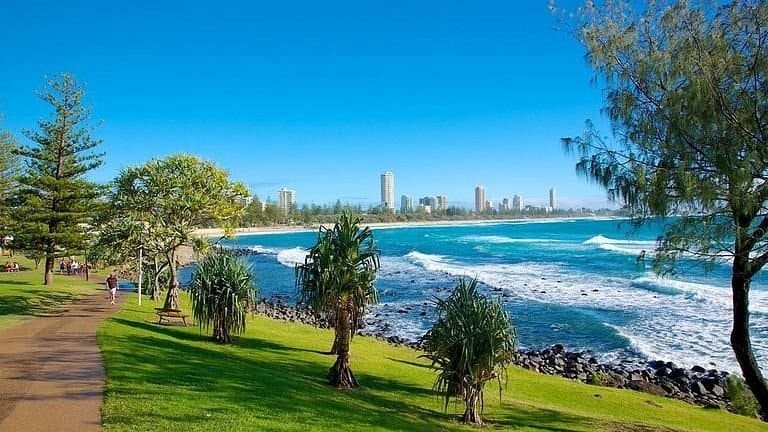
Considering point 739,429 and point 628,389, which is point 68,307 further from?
point 739,429

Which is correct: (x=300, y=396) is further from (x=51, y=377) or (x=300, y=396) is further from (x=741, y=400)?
(x=741, y=400)

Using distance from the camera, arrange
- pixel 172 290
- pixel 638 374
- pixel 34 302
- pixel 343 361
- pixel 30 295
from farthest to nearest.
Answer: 1. pixel 30 295
2. pixel 172 290
3. pixel 34 302
4. pixel 638 374
5. pixel 343 361

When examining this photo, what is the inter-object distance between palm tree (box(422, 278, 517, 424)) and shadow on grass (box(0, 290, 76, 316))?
14938 mm

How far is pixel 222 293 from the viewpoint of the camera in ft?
52.7

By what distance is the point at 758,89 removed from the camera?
8734mm

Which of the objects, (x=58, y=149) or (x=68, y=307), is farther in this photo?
(x=58, y=149)

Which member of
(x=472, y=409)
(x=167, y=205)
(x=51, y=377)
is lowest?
(x=472, y=409)

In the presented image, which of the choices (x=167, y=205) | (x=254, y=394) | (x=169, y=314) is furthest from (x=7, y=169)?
(x=254, y=394)

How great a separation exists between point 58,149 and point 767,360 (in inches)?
1223

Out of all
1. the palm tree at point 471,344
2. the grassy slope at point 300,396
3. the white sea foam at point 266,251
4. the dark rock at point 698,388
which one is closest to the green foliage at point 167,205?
the grassy slope at point 300,396

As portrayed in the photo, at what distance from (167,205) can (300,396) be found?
13401 millimetres

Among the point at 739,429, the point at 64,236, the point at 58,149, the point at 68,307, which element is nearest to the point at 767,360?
the point at 739,429

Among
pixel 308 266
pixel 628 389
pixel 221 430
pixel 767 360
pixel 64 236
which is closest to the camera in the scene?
pixel 221 430

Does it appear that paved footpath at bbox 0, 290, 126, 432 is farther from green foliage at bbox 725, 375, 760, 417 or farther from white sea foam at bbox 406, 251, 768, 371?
white sea foam at bbox 406, 251, 768, 371
